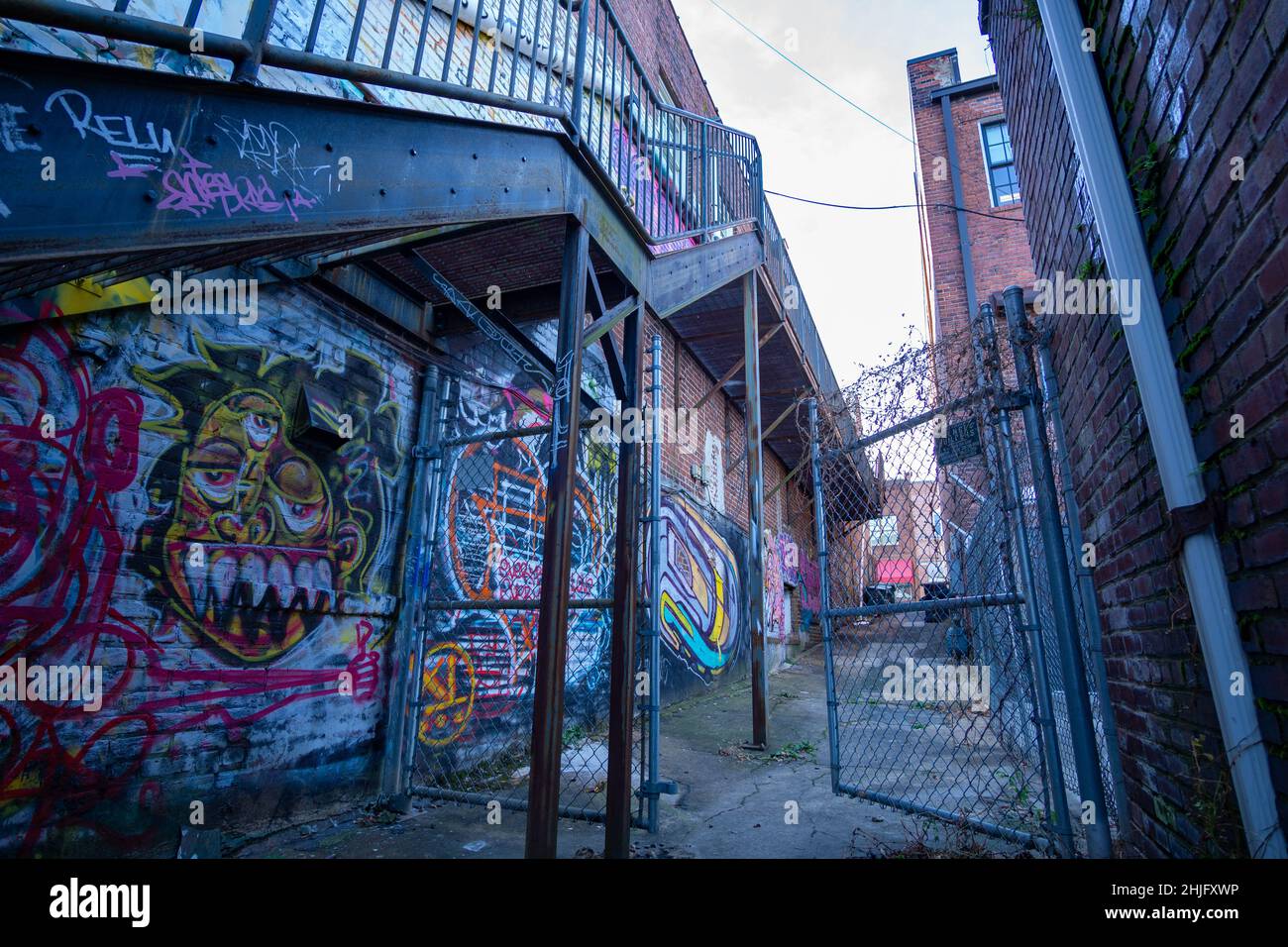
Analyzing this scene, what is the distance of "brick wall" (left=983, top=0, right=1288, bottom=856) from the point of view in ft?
4.89

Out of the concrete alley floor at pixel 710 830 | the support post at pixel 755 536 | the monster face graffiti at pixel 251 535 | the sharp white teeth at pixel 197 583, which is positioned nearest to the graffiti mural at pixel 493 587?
the concrete alley floor at pixel 710 830

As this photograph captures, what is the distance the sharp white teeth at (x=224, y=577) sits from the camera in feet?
11.6

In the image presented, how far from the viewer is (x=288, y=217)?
198cm

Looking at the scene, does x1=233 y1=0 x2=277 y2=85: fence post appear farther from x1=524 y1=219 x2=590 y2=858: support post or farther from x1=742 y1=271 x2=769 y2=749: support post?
x1=742 y1=271 x2=769 y2=749: support post

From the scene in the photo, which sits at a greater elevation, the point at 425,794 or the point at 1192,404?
the point at 1192,404

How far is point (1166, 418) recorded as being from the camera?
1.90 metres

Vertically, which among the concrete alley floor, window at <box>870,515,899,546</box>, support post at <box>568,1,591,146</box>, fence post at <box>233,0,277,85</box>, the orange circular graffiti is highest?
support post at <box>568,1,591,146</box>

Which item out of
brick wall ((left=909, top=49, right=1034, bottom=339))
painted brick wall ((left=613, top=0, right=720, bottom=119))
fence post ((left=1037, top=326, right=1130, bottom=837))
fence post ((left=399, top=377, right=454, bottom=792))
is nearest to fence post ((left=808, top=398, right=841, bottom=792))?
fence post ((left=1037, top=326, right=1130, bottom=837))

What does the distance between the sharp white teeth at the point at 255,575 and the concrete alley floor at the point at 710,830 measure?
1.31 metres

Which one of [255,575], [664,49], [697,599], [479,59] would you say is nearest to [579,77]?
[479,59]

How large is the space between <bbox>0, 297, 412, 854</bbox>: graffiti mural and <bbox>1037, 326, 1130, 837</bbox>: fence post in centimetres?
410
